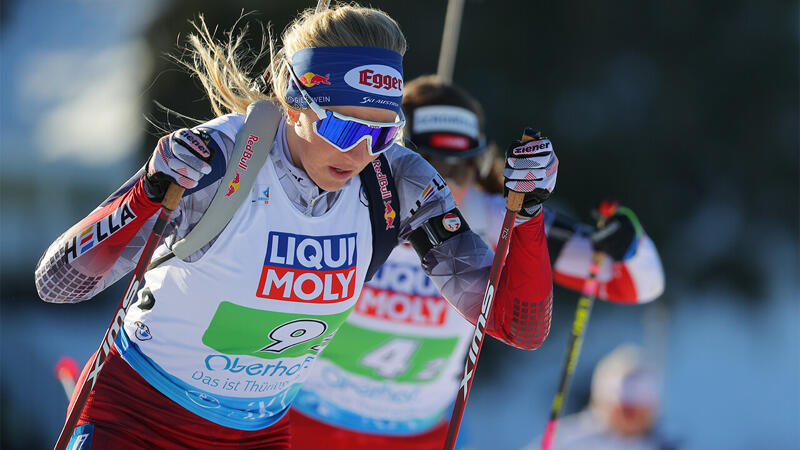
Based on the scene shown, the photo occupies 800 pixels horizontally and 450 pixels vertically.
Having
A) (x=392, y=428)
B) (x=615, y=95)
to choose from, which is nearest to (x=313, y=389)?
(x=392, y=428)

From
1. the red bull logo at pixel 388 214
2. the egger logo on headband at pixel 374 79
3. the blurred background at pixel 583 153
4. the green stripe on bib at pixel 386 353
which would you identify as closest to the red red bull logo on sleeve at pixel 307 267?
the red bull logo at pixel 388 214

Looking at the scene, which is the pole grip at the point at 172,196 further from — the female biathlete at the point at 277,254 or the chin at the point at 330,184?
the chin at the point at 330,184

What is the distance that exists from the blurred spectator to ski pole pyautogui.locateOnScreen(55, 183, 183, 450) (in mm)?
3356

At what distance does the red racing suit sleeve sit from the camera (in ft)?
8.67

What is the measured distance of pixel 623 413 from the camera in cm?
526

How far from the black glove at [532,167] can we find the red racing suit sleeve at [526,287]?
96 millimetres

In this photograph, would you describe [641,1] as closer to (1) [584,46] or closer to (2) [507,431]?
(1) [584,46]

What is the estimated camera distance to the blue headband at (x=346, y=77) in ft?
8.32

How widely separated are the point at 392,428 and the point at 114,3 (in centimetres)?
558

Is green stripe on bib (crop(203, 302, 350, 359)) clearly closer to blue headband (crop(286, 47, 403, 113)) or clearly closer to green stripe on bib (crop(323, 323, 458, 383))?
blue headband (crop(286, 47, 403, 113))

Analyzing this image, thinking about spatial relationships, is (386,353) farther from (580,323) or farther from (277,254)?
(277,254)

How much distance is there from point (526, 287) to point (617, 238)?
1.51m

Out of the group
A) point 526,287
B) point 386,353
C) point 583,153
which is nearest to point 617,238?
point 386,353

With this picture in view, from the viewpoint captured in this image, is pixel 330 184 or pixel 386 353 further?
pixel 386 353
